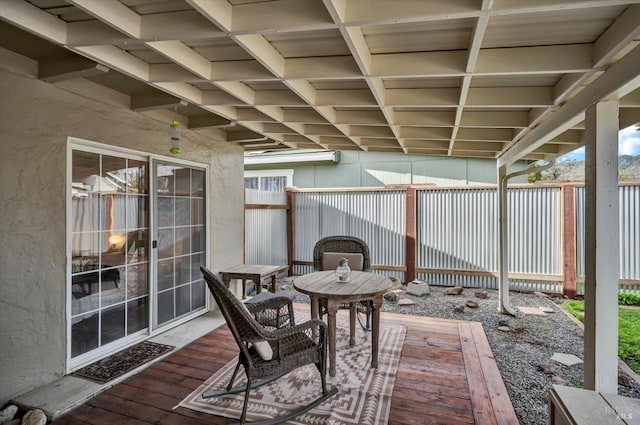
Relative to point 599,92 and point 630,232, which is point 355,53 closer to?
point 599,92

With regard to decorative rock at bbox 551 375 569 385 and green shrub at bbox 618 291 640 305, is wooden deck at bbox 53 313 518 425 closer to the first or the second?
decorative rock at bbox 551 375 569 385

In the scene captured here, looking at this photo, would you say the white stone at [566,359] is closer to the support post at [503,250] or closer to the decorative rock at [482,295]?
the support post at [503,250]

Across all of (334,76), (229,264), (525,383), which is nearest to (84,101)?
(334,76)

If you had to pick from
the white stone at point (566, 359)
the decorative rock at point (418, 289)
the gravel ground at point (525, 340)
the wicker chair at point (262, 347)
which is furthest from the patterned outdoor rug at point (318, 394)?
the decorative rock at point (418, 289)

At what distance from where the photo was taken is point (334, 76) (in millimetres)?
2340

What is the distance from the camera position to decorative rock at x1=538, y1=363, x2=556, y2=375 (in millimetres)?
2949

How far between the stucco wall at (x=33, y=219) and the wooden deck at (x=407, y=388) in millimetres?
580

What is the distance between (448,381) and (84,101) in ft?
12.6

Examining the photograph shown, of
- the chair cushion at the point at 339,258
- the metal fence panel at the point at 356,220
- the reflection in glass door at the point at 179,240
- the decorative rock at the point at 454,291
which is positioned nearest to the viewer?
the reflection in glass door at the point at 179,240

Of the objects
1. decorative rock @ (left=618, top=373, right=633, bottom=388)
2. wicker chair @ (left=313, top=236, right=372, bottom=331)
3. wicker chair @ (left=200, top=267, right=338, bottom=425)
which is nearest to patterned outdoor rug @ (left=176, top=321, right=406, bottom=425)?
wicker chair @ (left=200, top=267, right=338, bottom=425)

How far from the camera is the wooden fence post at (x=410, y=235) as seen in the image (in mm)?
6324

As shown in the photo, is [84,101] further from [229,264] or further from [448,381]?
[448,381]

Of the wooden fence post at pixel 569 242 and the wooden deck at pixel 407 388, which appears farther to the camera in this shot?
the wooden fence post at pixel 569 242

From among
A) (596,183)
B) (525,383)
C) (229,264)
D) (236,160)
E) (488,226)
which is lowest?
(525,383)
